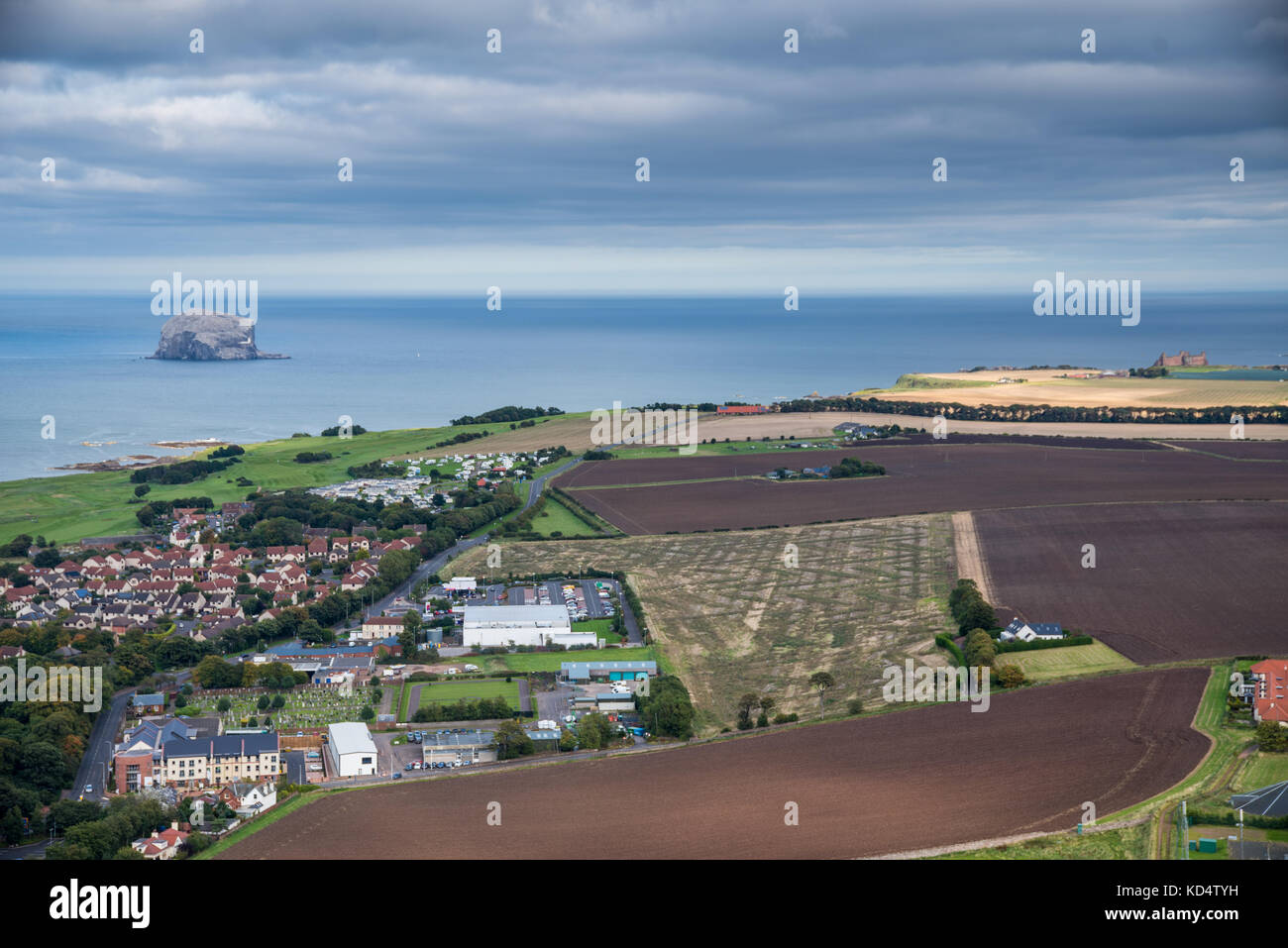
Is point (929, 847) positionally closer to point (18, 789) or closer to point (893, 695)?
point (893, 695)

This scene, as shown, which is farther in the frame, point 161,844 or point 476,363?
point 476,363

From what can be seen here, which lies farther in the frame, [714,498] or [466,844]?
[714,498]

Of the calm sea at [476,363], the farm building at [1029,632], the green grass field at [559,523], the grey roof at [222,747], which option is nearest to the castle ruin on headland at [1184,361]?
the calm sea at [476,363]

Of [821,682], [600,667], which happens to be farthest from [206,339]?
[821,682]

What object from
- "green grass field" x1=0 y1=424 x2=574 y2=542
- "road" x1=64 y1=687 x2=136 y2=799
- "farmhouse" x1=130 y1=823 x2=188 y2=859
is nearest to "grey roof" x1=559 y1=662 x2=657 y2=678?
"road" x1=64 y1=687 x2=136 y2=799

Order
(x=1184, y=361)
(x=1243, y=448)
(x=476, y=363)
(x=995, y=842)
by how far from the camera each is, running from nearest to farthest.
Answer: (x=995, y=842) < (x=1243, y=448) < (x=1184, y=361) < (x=476, y=363)

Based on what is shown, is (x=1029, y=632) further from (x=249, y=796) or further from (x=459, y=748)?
(x=249, y=796)

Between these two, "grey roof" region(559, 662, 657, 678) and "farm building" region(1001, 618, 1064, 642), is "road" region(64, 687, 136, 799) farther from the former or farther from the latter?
"farm building" region(1001, 618, 1064, 642)

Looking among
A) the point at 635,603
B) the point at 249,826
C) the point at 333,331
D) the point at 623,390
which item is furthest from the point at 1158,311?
the point at 249,826
